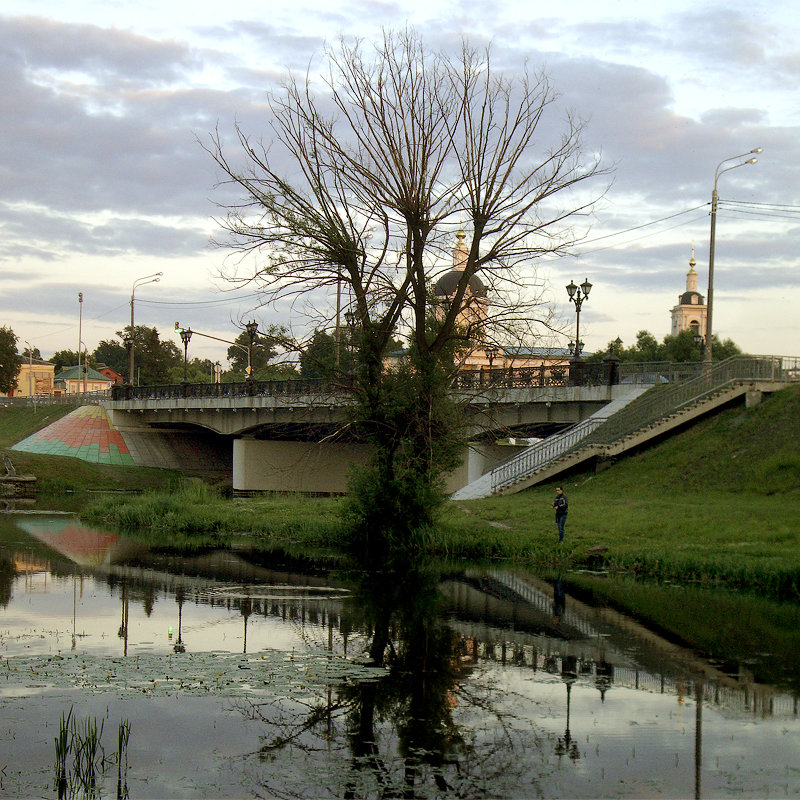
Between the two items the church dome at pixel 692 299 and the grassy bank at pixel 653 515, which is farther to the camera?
the church dome at pixel 692 299

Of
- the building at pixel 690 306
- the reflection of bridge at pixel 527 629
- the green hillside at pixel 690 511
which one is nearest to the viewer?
the reflection of bridge at pixel 527 629

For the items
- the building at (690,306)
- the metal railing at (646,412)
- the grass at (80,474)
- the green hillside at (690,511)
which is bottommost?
the grass at (80,474)

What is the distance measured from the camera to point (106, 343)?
180875 mm

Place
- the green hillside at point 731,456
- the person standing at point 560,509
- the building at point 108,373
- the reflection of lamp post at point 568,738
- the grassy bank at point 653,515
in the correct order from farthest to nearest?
the building at point 108,373 → the green hillside at point 731,456 → the person standing at point 560,509 → the grassy bank at point 653,515 → the reflection of lamp post at point 568,738

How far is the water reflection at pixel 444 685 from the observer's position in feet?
28.7

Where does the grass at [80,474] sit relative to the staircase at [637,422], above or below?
below

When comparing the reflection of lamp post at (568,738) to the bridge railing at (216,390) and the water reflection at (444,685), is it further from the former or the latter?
the bridge railing at (216,390)

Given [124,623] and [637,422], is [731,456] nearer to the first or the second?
[637,422]

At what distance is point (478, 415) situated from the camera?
99.3 feet

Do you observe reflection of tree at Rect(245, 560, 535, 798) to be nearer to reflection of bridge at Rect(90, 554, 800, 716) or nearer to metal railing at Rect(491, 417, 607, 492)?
reflection of bridge at Rect(90, 554, 800, 716)

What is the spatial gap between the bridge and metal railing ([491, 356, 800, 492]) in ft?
0.16

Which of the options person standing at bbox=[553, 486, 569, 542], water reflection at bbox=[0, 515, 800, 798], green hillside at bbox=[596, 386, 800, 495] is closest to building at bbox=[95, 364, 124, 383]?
green hillside at bbox=[596, 386, 800, 495]

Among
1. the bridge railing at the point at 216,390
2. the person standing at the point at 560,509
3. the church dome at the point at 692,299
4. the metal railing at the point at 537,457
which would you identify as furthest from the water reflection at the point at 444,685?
the church dome at the point at 692,299

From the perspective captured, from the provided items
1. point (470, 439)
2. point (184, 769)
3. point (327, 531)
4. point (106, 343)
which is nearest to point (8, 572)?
point (327, 531)
